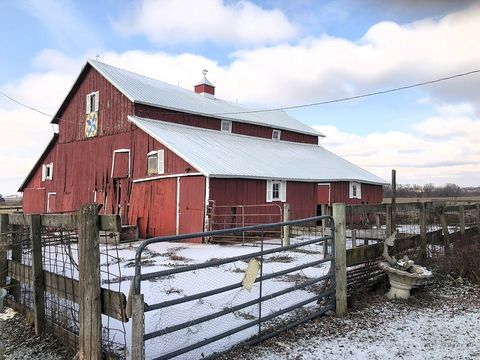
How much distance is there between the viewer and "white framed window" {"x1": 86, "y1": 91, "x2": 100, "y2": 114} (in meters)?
24.2

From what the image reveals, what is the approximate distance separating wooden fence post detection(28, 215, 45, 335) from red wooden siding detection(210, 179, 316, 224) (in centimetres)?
1197

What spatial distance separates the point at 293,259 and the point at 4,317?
22.5 feet

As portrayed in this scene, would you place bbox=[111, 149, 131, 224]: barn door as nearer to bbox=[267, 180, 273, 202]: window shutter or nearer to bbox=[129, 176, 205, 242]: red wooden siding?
bbox=[129, 176, 205, 242]: red wooden siding

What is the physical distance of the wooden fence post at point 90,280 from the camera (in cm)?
424

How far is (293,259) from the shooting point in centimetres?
1102

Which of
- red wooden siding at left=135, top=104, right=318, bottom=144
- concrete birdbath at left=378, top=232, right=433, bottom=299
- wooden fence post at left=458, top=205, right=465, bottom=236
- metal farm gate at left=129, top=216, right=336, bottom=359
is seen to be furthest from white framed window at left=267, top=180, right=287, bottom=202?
concrete birdbath at left=378, top=232, right=433, bottom=299

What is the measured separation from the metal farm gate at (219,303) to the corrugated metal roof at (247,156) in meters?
9.06

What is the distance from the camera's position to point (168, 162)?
18.9 meters

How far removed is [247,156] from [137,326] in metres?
18.6

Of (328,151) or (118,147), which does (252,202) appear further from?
(328,151)

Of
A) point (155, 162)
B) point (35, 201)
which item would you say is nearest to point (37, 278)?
point (155, 162)

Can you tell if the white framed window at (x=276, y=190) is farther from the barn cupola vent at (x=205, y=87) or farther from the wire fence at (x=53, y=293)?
the wire fence at (x=53, y=293)

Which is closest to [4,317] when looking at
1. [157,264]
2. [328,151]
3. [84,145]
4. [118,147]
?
[157,264]

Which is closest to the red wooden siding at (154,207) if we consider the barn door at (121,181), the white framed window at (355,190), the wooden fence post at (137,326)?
the barn door at (121,181)
